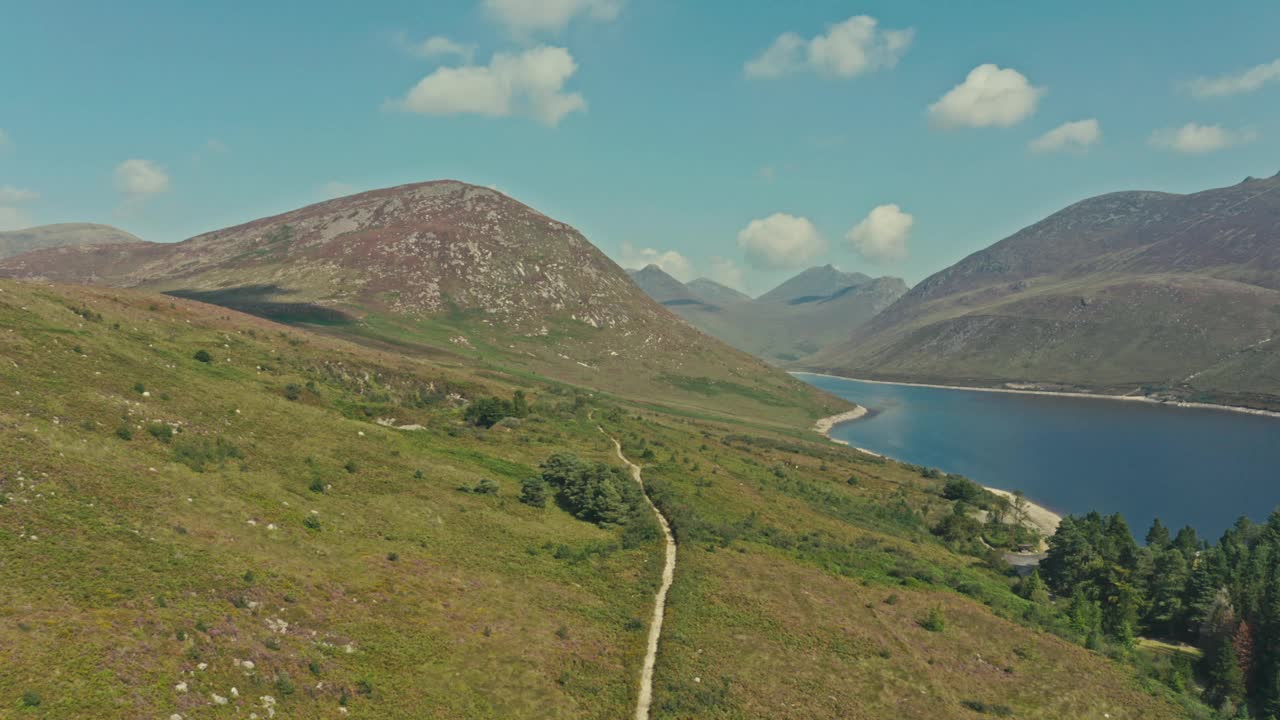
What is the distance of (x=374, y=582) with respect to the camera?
3431 cm

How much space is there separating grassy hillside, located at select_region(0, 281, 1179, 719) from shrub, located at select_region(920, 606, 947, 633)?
0.84 m

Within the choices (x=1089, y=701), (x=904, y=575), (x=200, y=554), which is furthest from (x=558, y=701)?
(x=904, y=575)

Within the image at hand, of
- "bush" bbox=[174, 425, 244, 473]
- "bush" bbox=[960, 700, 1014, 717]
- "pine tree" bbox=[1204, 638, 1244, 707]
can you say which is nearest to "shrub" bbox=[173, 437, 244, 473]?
"bush" bbox=[174, 425, 244, 473]

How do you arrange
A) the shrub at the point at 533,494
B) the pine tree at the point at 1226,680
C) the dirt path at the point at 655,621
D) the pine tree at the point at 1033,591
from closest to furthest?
the dirt path at the point at 655,621
the shrub at the point at 533,494
the pine tree at the point at 1226,680
the pine tree at the point at 1033,591

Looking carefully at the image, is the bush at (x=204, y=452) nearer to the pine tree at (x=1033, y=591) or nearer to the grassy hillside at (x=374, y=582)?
the grassy hillside at (x=374, y=582)

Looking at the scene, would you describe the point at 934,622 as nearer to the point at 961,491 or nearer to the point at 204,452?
the point at 204,452

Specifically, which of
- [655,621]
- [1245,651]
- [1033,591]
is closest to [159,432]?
[655,621]

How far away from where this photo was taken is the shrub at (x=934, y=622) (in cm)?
4716

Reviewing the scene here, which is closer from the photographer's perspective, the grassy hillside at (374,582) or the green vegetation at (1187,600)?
the grassy hillside at (374,582)

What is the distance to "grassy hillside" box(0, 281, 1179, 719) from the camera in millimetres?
24969

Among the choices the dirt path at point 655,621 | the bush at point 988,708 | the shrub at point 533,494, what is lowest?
the bush at point 988,708

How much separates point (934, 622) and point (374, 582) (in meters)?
40.2

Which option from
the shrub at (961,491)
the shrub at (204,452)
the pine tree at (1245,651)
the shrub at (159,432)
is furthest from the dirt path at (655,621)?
the shrub at (961,491)

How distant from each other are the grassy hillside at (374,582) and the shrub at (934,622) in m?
0.84
